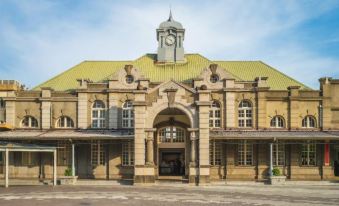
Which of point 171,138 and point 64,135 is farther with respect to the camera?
point 171,138

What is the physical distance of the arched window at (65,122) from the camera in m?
41.4

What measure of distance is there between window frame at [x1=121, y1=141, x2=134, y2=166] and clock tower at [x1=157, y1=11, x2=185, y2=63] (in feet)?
33.0

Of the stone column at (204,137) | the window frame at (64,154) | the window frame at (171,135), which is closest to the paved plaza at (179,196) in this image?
the stone column at (204,137)

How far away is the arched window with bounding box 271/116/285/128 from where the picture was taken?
134ft

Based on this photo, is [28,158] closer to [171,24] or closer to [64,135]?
[64,135]

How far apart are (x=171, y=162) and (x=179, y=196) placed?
15224mm

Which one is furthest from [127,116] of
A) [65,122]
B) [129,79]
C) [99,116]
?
[65,122]

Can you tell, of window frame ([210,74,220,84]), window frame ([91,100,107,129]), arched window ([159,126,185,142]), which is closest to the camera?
arched window ([159,126,185,142])

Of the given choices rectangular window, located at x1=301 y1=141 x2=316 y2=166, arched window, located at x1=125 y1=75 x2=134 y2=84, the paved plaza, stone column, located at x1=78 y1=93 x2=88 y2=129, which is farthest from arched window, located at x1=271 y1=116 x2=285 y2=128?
stone column, located at x1=78 y1=93 x2=88 y2=129

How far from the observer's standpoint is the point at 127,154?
132ft

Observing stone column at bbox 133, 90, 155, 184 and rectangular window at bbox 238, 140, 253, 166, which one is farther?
rectangular window at bbox 238, 140, 253, 166

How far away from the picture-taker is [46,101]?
41.0m

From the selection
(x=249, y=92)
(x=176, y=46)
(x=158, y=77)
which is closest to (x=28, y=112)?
(x=158, y=77)

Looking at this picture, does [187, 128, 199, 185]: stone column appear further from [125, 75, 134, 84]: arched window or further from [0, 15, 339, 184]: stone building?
[125, 75, 134, 84]: arched window
